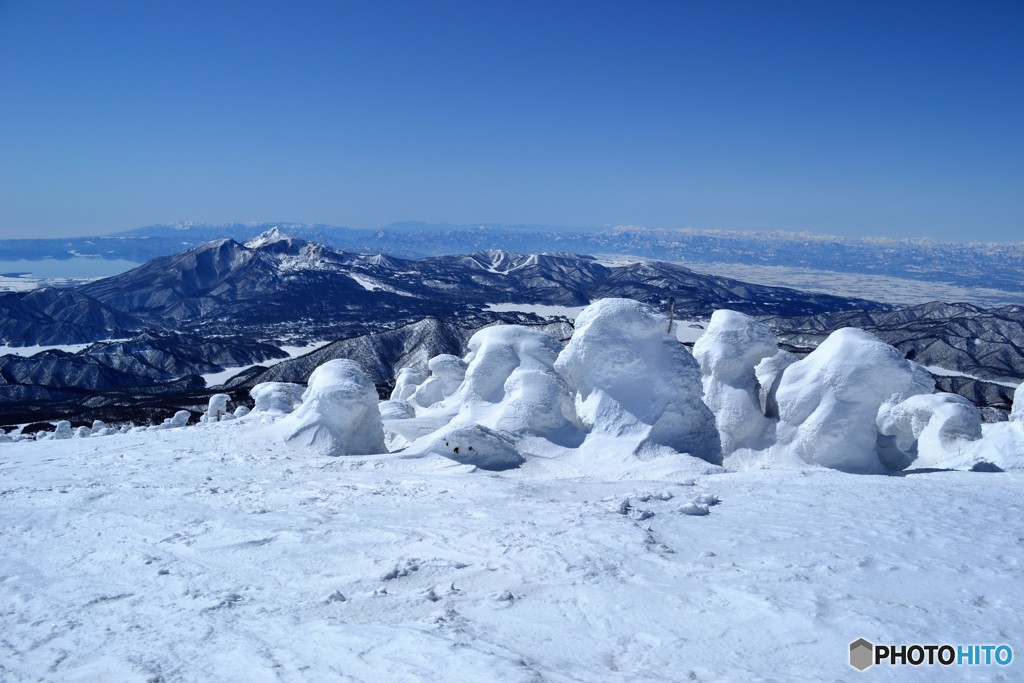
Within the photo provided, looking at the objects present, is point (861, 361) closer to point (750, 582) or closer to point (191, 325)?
point (750, 582)

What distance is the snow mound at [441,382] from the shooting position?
35031 millimetres

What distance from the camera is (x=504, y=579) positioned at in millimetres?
9734

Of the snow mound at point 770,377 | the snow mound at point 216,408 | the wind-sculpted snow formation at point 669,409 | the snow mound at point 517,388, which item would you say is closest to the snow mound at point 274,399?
the snow mound at point 216,408

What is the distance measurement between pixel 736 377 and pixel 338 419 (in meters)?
15.4

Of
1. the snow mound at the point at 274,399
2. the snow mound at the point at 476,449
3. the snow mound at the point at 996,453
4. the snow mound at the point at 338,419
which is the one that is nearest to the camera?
the snow mound at the point at 476,449

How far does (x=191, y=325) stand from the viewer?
6634 inches

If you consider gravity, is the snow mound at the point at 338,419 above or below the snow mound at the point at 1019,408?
below

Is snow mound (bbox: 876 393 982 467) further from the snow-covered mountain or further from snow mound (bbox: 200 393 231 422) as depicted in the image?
the snow-covered mountain

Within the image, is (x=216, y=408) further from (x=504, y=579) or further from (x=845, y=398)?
(x=845, y=398)

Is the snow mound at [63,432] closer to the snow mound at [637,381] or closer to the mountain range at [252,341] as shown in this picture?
the snow mound at [637,381]

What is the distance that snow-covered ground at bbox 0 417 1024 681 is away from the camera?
25.3 feet

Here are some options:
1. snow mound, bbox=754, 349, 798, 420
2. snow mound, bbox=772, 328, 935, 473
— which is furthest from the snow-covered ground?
snow mound, bbox=754, 349, 798, 420

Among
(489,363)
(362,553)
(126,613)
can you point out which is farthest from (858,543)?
(489,363)

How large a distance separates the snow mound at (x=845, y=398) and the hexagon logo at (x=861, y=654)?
14.3m
